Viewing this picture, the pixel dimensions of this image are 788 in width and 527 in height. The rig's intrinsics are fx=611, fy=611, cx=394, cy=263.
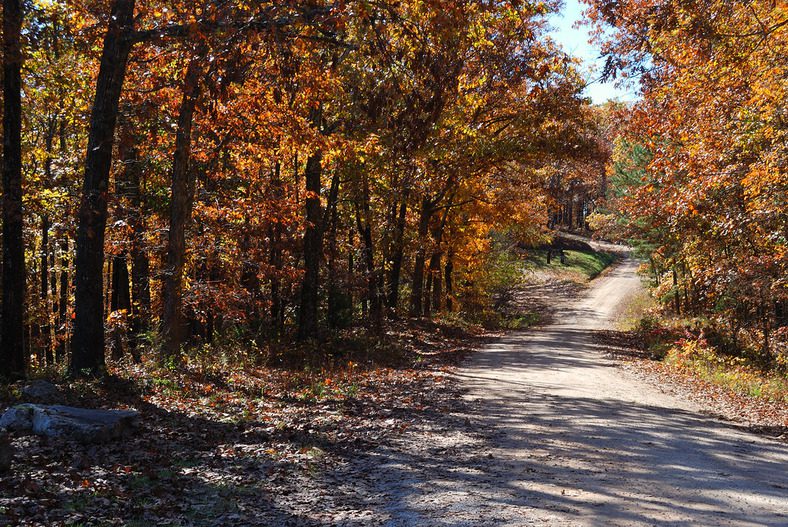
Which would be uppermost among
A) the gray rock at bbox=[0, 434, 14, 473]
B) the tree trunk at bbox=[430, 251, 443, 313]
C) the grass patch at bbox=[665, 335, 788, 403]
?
the tree trunk at bbox=[430, 251, 443, 313]

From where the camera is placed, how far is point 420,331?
79.5 ft

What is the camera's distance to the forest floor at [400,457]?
5.56 metres

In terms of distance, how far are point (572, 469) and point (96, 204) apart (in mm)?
8520

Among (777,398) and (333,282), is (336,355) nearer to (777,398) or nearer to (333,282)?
(333,282)

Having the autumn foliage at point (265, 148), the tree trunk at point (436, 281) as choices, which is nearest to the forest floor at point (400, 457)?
the autumn foliage at point (265, 148)

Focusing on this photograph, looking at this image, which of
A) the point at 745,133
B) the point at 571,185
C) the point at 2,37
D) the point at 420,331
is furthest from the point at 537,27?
the point at 571,185

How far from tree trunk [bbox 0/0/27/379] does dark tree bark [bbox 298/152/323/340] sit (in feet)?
24.7

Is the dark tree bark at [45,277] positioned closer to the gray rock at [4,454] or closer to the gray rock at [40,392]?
the gray rock at [40,392]

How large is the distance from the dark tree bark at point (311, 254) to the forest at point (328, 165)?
6 cm

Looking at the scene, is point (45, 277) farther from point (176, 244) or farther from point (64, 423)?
point (64, 423)

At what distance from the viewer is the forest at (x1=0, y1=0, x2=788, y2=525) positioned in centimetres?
998

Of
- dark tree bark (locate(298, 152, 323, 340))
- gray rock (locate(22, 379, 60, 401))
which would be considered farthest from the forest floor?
dark tree bark (locate(298, 152, 323, 340))

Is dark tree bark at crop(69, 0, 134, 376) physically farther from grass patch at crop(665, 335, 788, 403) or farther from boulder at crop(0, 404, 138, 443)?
grass patch at crop(665, 335, 788, 403)

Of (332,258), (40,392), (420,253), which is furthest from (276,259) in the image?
(40,392)
